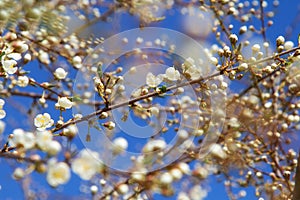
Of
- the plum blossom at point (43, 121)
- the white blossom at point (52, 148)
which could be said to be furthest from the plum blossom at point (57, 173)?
the plum blossom at point (43, 121)

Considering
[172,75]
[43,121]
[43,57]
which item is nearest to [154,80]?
[172,75]

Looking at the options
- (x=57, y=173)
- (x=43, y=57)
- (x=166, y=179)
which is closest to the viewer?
(x=166, y=179)

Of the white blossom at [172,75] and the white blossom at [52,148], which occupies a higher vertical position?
the white blossom at [172,75]

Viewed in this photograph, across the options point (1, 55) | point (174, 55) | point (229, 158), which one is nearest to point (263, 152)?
point (229, 158)

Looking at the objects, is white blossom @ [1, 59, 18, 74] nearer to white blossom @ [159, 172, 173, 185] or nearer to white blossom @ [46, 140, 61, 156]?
white blossom @ [46, 140, 61, 156]

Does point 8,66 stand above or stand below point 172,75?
below

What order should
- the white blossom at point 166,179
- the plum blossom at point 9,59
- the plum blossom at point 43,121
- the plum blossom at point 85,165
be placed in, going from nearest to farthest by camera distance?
the white blossom at point 166,179
the plum blossom at point 85,165
the plum blossom at point 9,59
the plum blossom at point 43,121

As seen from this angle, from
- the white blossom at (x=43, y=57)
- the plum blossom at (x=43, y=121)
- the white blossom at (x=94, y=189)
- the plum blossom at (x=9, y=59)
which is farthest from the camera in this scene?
the white blossom at (x=43, y=57)

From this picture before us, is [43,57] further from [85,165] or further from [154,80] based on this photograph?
[85,165]

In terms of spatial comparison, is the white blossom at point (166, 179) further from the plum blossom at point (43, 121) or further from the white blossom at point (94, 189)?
the white blossom at point (94, 189)
